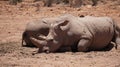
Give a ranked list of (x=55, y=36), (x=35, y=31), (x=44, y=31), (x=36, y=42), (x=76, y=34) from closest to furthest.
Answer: (x=55, y=36)
(x=76, y=34)
(x=36, y=42)
(x=44, y=31)
(x=35, y=31)

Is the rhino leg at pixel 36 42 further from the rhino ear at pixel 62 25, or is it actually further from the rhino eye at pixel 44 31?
the rhino ear at pixel 62 25

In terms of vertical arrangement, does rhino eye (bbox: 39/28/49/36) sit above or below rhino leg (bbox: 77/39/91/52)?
above

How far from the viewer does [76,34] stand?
1072 cm

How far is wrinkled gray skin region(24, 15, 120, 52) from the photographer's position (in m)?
10.6

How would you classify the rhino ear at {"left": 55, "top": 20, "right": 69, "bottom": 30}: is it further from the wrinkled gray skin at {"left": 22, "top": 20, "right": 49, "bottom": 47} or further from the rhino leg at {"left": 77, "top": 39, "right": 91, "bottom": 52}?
the rhino leg at {"left": 77, "top": 39, "right": 91, "bottom": 52}

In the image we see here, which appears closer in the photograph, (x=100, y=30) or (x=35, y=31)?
(x=100, y=30)

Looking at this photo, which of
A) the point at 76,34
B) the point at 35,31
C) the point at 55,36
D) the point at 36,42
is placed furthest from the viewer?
the point at 35,31

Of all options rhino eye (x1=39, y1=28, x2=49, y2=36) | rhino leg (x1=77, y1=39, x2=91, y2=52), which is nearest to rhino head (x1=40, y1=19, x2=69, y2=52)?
rhino eye (x1=39, y1=28, x2=49, y2=36)

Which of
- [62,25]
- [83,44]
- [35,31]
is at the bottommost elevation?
[83,44]

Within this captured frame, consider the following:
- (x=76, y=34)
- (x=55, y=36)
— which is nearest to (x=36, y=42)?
(x=55, y=36)

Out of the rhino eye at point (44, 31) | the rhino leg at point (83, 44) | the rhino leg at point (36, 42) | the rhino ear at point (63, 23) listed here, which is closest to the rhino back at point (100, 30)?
the rhino leg at point (83, 44)

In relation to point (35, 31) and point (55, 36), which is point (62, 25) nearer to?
point (55, 36)

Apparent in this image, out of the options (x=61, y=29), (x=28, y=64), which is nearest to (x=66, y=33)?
(x=61, y=29)

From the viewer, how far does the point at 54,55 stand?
1027 centimetres
